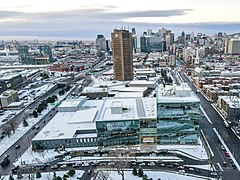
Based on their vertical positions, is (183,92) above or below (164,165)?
above

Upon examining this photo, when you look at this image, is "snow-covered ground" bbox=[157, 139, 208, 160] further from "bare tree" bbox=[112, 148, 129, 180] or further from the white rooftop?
the white rooftop

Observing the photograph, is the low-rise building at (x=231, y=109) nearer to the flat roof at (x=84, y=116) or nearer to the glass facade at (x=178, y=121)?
the glass facade at (x=178, y=121)

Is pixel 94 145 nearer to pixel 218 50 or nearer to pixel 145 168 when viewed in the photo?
pixel 145 168

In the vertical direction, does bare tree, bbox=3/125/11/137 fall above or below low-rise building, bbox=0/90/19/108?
below

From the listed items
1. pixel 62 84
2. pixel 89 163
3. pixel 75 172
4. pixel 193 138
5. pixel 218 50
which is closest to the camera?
pixel 75 172

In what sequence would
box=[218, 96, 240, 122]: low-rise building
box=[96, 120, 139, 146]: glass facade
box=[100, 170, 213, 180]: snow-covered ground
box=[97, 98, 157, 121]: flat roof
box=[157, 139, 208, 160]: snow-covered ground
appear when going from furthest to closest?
box=[218, 96, 240, 122]: low-rise building
box=[97, 98, 157, 121]: flat roof
box=[96, 120, 139, 146]: glass facade
box=[157, 139, 208, 160]: snow-covered ground
box=[100, 170, 213, 180]: snow-covered ground

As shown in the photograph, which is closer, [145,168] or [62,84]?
[145,168]

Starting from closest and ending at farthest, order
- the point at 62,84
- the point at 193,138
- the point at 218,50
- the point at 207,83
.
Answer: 1. the point at 193,138
2. the point at 207,83
3. the point at 62,84
4. the point at 218,50

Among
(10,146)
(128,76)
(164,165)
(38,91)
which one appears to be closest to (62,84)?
(38,91)

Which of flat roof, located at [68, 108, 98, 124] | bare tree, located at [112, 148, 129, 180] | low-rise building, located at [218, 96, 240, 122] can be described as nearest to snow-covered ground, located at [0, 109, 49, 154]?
flat roof, located at [68, 108, 98, 124]
